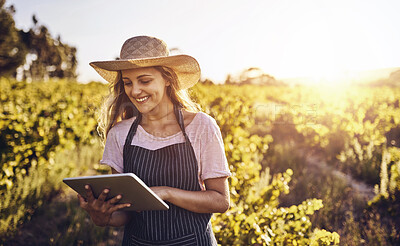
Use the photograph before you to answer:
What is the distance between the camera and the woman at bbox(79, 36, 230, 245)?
1.53m

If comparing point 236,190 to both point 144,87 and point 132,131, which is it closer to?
point 132,131

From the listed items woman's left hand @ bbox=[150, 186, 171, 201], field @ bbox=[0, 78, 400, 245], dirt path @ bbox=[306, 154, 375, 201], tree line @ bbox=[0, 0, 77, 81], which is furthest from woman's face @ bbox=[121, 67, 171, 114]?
tree line @ bbox=[0, 0, 77, 81]

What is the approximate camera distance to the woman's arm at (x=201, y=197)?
147cm

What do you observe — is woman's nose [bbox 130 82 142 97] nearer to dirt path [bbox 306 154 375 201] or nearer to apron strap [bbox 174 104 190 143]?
apron strap [bbox 174 104 190 143]

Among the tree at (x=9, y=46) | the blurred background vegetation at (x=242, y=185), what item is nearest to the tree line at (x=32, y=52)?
the tree at (x=9, y=46)

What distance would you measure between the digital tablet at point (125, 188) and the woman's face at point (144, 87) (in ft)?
1.73

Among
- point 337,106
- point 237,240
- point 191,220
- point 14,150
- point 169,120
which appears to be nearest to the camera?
point 191,220

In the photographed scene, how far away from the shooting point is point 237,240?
2.28 m

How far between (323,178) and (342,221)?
1.45 metres

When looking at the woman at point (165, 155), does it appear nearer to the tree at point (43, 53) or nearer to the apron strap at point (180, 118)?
the apron strap at point (180, 118)

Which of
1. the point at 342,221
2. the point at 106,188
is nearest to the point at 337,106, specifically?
the point at 342,221

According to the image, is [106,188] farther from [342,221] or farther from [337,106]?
[337,106]

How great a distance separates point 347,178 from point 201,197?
196 inches

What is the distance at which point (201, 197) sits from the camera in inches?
58.7
